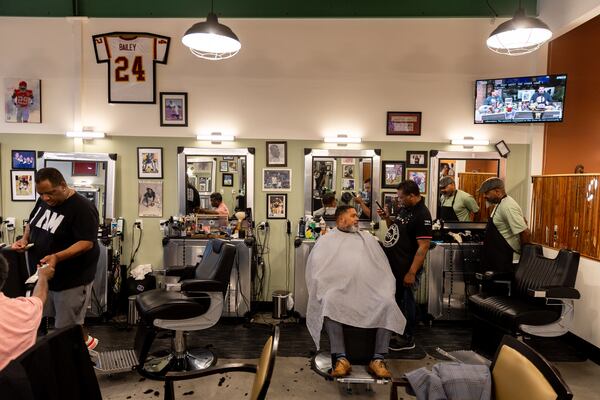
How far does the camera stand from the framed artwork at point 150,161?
4184mm

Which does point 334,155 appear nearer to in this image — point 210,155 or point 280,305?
point 210,155

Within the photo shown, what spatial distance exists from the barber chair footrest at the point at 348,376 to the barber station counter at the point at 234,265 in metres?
1.11

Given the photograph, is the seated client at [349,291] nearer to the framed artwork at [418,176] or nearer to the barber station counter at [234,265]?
the barber station counter at [234,265]

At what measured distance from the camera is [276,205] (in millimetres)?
4246

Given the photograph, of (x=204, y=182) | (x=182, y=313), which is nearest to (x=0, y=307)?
(x=182, y=313)

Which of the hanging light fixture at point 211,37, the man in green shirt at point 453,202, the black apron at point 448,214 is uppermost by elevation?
the hanging light fixture at point 211,37

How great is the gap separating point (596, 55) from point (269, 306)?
14.0 ft

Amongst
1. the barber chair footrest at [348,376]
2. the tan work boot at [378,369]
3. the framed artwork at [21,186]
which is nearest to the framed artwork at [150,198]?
the framed artwork at [21,186]

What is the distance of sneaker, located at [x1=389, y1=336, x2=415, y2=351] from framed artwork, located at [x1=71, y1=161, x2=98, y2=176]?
3495mm

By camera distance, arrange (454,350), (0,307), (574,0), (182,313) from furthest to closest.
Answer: (574,0), (454,350), (182,313), (0,307)

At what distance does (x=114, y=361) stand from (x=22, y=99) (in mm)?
3072

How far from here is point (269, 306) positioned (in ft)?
14.1

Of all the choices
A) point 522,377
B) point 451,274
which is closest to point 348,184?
point 451,274

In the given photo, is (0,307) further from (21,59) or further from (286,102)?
(21,59)
